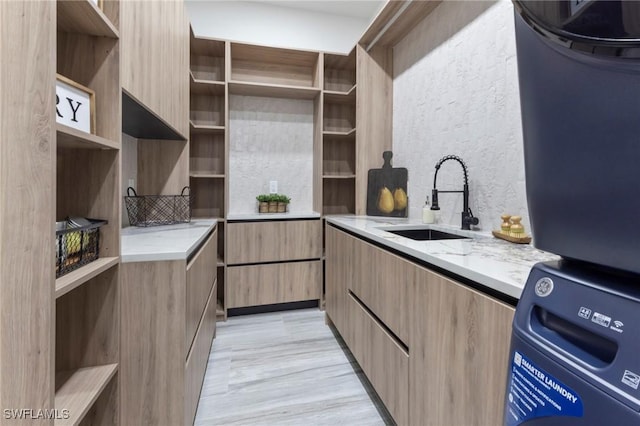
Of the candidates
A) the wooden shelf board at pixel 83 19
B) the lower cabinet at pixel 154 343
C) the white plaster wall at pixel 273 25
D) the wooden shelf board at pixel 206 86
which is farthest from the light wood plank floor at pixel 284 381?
the white plaster wall at pixel 273 25

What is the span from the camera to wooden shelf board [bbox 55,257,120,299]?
0.74 metres

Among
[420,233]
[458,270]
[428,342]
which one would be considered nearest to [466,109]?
[420,233]

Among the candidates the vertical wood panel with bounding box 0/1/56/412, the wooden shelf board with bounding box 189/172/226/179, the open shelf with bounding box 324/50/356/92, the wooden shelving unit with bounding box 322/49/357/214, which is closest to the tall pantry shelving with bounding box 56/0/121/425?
the vertical wood panel with bounding box 0/1/56/412

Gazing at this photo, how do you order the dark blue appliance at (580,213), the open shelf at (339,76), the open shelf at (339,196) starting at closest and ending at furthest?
the dark blue appliance at (580,213) < the open shelf at (339,76) < the open shelf at (339,196)

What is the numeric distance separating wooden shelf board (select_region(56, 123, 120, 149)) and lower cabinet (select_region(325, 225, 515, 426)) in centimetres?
111

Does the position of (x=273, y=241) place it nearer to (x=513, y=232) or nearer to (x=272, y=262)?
(x=272, y=262)

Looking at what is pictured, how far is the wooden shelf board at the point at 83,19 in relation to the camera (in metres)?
0.83

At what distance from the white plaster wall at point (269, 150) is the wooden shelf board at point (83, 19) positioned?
1.92 metres

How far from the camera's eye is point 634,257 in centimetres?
34

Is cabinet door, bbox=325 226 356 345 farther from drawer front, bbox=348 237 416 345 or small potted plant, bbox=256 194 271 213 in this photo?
small potted plant, bbox=256 194 271 213

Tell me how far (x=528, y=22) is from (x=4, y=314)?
1075 mm

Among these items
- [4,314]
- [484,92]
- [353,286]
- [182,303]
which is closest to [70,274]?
[4,314]

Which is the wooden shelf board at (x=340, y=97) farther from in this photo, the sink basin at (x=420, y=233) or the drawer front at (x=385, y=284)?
the drawer front at (x=385, y=284)

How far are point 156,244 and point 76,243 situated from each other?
0.41 meters
